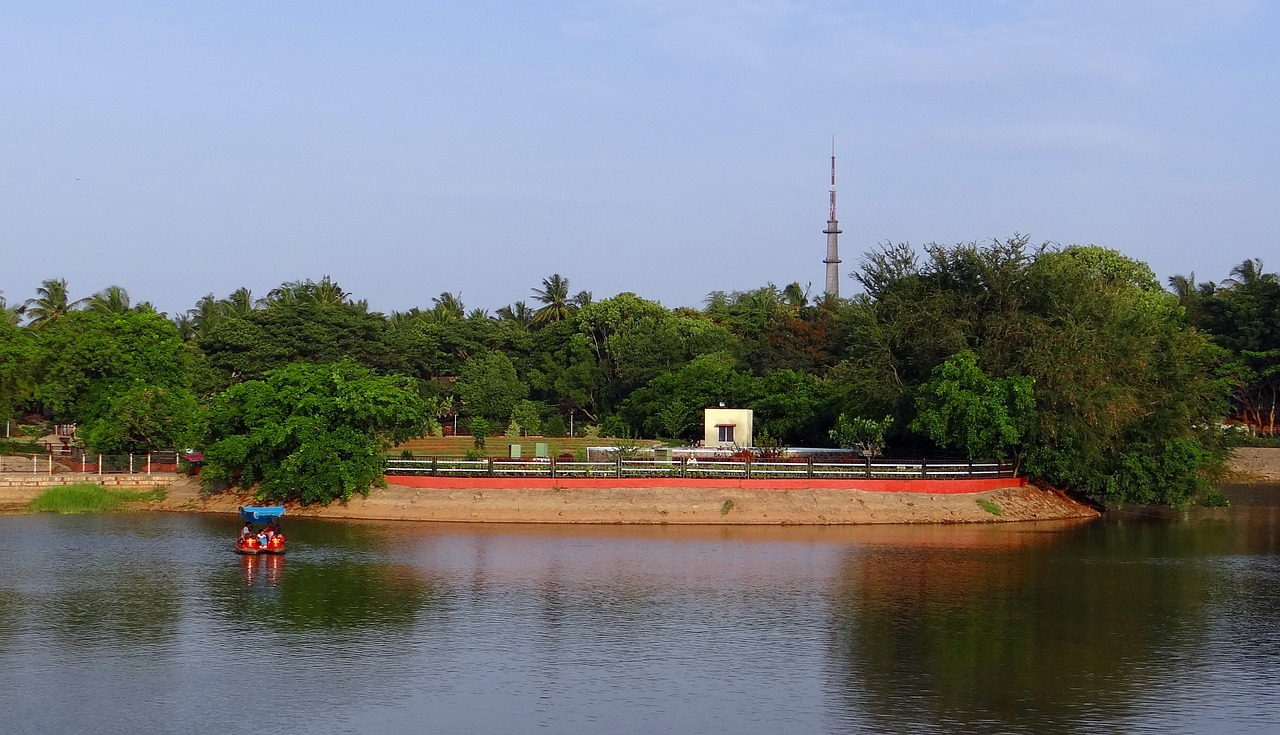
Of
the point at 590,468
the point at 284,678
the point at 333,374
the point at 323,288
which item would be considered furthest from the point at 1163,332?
the point at 323,288

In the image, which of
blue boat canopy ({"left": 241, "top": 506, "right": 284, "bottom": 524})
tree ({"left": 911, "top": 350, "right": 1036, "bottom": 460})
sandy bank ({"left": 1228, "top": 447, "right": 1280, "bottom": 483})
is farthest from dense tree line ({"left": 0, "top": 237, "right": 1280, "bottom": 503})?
sandy bank ({"left": 1228, "top": 447, "right": 1280, "bottom": 483})

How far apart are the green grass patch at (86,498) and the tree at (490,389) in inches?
1744

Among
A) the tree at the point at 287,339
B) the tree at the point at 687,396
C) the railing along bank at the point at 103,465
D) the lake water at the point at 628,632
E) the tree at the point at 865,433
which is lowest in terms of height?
the lake water at the point at 628,632

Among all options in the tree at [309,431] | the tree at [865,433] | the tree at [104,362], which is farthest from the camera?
the tree at [104,362]

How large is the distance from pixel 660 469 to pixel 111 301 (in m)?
71.5

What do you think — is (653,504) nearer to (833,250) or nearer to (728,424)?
(728,424)

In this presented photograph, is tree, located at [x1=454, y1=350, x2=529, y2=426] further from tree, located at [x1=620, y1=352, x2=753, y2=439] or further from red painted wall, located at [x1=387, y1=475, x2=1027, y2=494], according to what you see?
red painted wall, located at [x1=387, y1=475, x2=1027, y2=494]

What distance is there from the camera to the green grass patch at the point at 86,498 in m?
58.8

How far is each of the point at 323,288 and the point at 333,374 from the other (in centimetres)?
6570

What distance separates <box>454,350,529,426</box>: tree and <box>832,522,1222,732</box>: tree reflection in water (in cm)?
5714

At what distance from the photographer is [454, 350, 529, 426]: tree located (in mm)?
104438

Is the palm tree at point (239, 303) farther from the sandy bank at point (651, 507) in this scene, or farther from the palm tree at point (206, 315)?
the sandy bank at point (651, 507)

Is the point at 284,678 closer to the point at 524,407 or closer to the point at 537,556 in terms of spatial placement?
the point at 537,556

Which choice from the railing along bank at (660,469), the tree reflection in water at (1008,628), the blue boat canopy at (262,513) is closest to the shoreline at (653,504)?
the railing along bank at (660,469)
